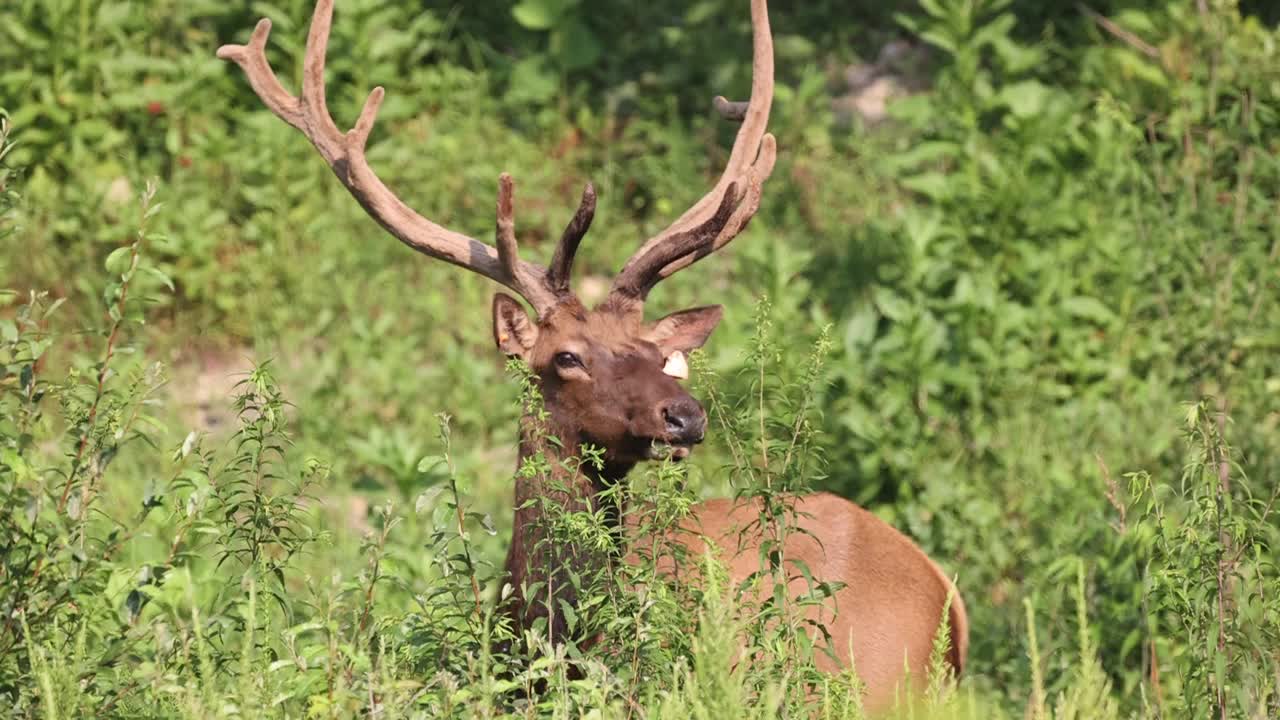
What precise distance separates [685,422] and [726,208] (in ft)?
2.69

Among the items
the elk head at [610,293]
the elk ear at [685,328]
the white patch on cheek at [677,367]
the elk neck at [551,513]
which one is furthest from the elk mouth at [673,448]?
the elk ear at [685,328]

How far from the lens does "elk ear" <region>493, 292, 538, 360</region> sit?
5.47 metres

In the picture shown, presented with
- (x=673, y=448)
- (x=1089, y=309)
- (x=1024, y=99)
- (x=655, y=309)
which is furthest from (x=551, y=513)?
(x=1024, y=99)

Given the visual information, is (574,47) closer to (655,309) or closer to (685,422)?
(655,309)

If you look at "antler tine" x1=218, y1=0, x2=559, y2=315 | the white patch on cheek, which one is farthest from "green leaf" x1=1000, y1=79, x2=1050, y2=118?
"antler tine" x1=218, y1=0, x2=559, y2=315

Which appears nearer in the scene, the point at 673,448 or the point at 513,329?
the point at 673,448

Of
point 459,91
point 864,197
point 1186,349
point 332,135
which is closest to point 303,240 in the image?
point 459,91

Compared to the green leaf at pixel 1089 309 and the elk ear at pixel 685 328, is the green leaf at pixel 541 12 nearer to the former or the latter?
the green leaf at pixel 1089 309

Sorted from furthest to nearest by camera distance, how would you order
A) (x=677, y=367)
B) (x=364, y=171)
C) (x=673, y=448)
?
1. (x=364, y=171)
2. (x=677, y=367)
3. (x=673, y=448)

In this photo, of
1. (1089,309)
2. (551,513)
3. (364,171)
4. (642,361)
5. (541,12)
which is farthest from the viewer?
(541,12)

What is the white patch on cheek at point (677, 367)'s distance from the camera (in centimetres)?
559

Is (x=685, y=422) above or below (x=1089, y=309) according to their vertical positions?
below

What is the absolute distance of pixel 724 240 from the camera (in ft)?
19.4

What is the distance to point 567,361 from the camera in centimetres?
531
